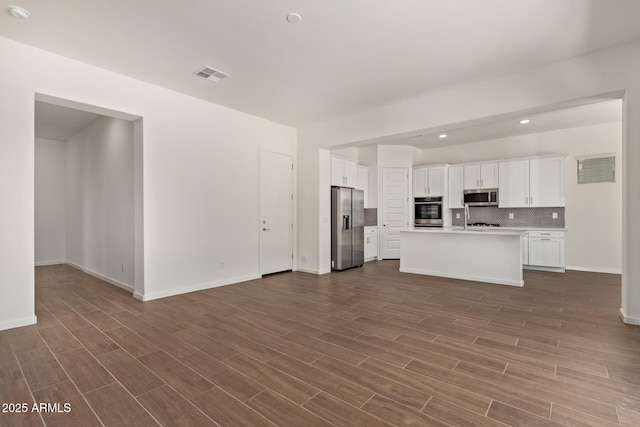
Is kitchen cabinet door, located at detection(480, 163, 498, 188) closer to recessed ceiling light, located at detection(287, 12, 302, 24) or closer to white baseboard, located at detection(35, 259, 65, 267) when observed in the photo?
recessed ceiling light, located at detection(287, 12, 302, 24)

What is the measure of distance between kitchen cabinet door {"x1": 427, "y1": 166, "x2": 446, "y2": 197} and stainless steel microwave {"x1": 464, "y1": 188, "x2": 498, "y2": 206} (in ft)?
2.02

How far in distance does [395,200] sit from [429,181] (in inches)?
40.7

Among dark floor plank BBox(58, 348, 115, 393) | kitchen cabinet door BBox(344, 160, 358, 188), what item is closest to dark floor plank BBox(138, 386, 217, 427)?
dark floor plank BBox(58, 348, 115, 393)

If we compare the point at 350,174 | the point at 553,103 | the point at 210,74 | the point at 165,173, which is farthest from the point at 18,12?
the point at 350,174

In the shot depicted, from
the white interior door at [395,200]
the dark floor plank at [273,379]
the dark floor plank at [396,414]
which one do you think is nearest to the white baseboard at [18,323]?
the dark floor plank at [273,379]

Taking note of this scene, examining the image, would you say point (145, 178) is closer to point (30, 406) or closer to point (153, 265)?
point (153, 265)

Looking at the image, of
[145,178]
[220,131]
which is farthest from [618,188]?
[145,178]

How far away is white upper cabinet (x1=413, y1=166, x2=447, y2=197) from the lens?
26.6 feet

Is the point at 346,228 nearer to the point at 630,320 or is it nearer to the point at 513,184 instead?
the point at 513,184

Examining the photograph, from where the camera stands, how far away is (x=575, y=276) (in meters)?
5.94

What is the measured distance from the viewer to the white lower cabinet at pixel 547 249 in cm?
638

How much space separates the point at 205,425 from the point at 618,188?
8.19m

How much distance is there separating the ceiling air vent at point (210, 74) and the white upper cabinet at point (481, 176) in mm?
6266

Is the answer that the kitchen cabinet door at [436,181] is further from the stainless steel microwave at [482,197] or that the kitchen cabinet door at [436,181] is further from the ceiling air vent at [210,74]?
the ceiling air vent at [210,74]
